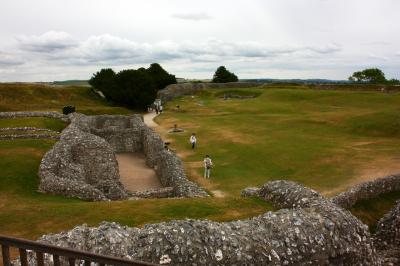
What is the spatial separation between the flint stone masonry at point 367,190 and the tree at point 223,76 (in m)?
95.6

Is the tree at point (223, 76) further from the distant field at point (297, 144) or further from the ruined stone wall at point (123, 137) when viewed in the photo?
the ruined stone wall at point (123, 137)

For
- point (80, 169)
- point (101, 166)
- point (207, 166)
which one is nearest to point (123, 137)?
point (101, 166)

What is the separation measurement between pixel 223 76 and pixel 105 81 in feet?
155

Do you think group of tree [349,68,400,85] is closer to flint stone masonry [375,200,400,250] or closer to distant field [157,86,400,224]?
distant field [157,86,400,224]

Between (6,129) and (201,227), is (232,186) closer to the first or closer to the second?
(201,227)

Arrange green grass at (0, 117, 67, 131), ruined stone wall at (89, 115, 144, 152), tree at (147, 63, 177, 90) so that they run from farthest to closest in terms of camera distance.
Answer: tree at (147, 63, 177, 90)
ruined stone wall at (89, 115, 144, 152)
green grass at (0, 117, 67, 131)

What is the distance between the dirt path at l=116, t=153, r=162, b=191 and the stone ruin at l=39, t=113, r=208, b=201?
26.0 inches

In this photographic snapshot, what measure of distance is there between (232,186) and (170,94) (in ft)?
207

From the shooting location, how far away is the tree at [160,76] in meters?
96.0

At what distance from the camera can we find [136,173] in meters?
29.8

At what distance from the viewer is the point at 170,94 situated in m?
85.8

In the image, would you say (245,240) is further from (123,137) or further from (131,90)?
(131,90)

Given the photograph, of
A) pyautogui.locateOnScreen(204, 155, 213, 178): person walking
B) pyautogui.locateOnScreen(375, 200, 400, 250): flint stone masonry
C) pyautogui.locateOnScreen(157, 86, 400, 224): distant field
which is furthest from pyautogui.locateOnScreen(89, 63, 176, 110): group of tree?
pyautogui.locateOnScreen(375, 200, 400, 250): flint stone masonry

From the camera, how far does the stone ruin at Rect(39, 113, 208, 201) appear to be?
63.5 ft
